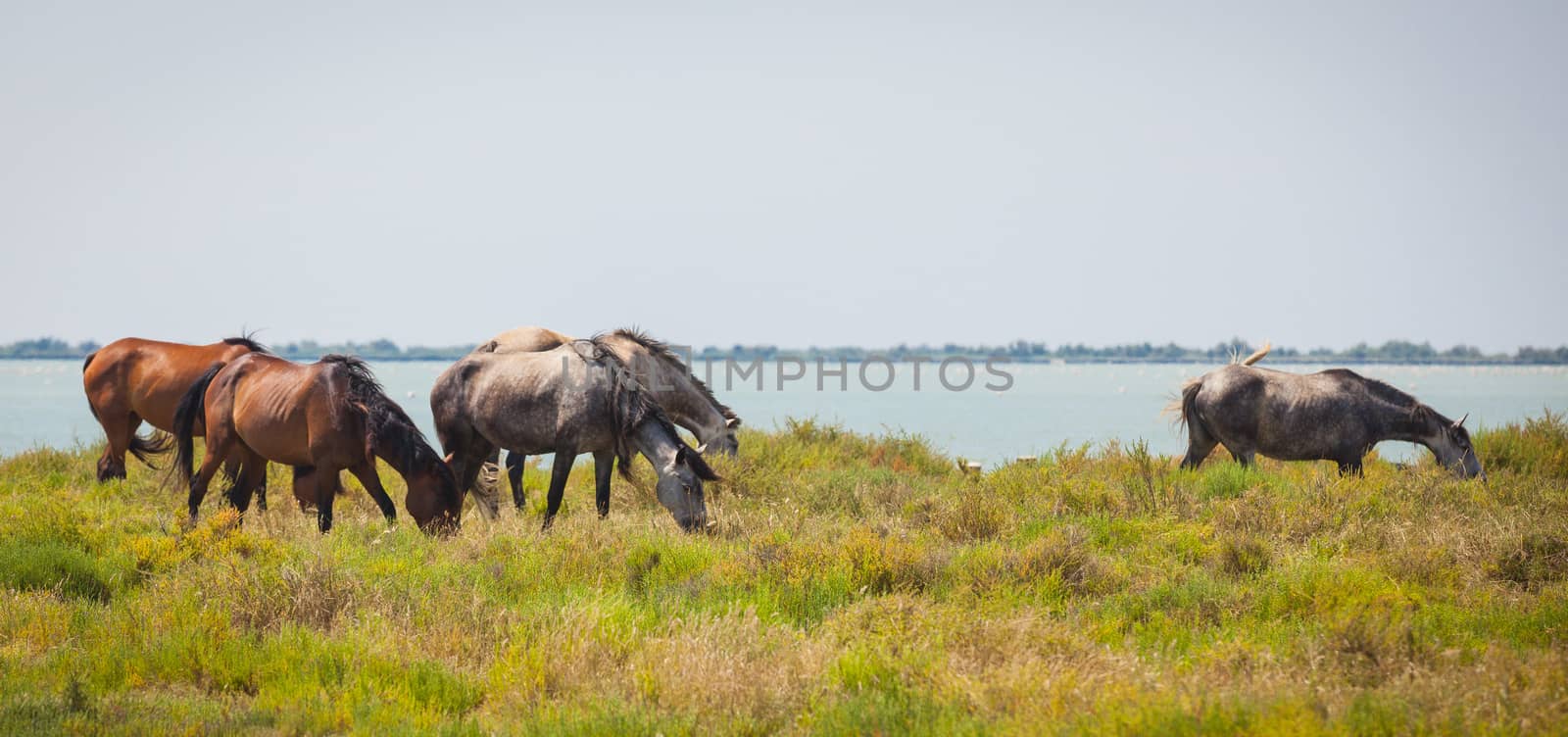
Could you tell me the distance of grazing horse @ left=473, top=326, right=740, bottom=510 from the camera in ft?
38.5

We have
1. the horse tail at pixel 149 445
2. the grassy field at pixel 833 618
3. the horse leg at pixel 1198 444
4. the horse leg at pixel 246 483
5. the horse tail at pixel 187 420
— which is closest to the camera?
the grassy field at pixel 833 618

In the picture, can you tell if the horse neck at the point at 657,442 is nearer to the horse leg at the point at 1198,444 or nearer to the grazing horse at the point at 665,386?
the grazing horse at the point at 665,386

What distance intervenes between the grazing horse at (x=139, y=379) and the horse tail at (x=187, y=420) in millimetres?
1281

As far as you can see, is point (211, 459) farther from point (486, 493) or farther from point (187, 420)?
point (486, 493)

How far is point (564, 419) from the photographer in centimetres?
1007

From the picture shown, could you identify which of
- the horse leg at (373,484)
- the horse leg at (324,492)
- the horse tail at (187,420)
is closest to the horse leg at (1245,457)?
the horse leg at (373,484)

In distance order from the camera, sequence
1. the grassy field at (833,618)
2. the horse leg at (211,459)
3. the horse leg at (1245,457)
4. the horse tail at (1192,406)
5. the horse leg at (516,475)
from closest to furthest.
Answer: the grassy field at (833,618)
the horse leg at (211,459)
the horse leg at (516,475)
the horse leg at (1245,457)
the horse tail at (1192,406)

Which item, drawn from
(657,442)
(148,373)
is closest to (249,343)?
(148,373)

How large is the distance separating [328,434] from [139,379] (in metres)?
4.83

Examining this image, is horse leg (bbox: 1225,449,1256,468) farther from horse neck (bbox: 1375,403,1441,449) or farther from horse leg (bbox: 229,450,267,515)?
horse leg (bbox: 229,450,267,515)

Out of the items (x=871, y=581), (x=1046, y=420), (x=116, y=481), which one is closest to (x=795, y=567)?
(x=871, y=581)

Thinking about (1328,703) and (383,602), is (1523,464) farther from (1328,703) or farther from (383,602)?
(383,602)

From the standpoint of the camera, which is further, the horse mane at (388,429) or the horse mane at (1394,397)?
the horse mane at (1394,397)

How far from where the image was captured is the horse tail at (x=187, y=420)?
10.4m
